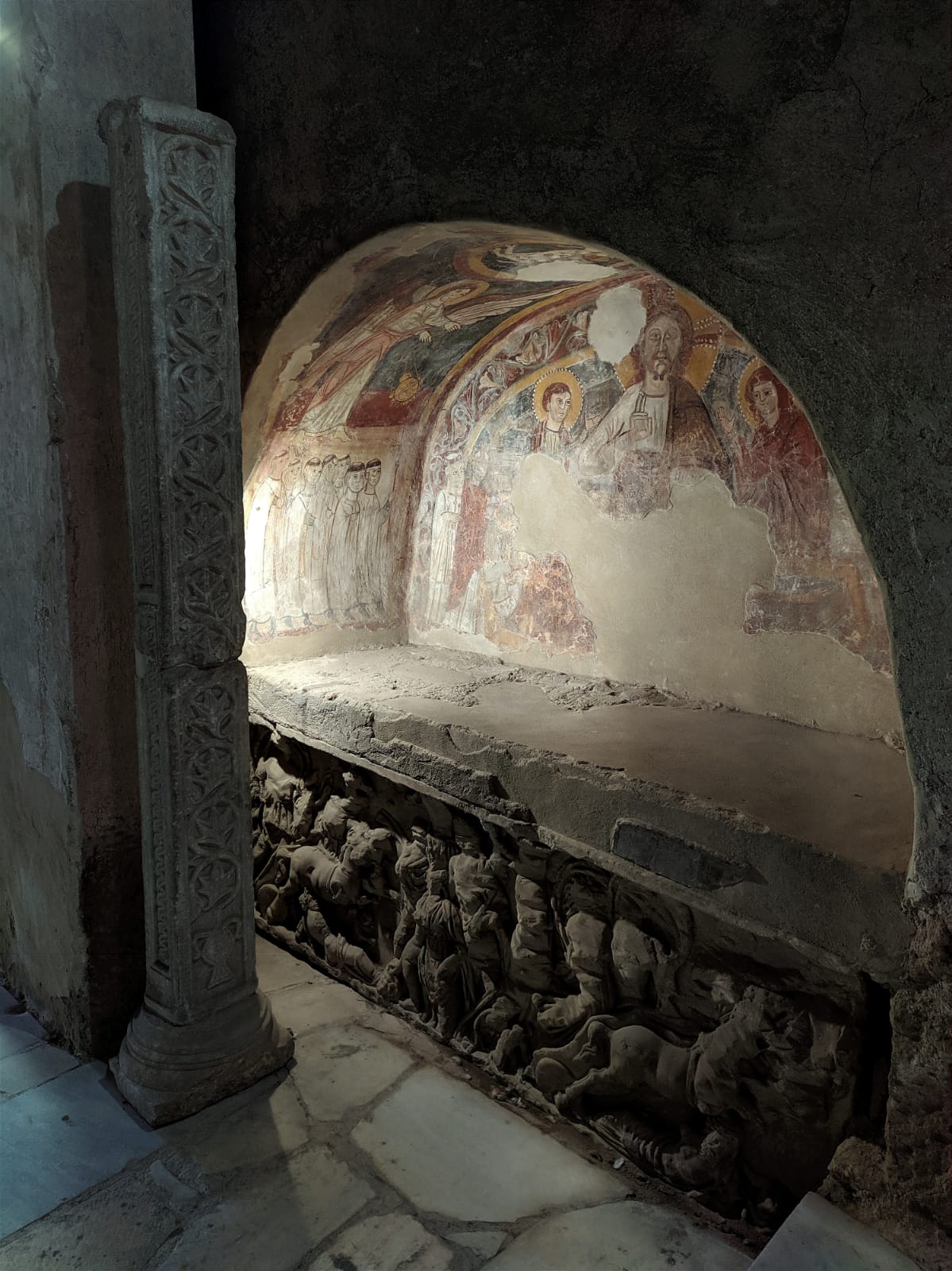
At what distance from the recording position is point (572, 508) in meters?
4.52

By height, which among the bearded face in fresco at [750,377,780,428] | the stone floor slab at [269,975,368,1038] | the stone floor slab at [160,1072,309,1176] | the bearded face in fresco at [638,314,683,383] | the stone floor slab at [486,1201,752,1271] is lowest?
the stone floor slab at [269,975,368,1038]

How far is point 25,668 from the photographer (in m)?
3.45

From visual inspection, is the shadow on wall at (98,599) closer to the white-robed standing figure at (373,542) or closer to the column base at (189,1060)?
the column base at (189,1060)

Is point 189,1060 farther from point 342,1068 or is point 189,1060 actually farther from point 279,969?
point 279,969

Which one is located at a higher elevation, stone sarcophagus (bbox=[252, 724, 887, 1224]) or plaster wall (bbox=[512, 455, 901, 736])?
plaster wall (bbox=[512, 455, 901, 736])

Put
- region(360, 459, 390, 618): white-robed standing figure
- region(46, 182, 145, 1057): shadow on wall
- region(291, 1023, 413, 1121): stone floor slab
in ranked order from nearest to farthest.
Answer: region(46, 182, 145, 1057): shadow on wall < region(291, 1023, 413, 1121): stone floor slab < region(360, 459, 390, 618): white-robed standing figure

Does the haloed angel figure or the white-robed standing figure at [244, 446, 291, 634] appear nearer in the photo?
the haloed angel figure

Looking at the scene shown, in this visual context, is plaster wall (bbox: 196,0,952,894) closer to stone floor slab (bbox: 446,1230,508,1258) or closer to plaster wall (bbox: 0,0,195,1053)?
plaster wall (bbox: 0,0,195,1053)

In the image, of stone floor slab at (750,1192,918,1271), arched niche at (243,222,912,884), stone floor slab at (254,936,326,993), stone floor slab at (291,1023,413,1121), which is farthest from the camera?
stone floor slab at (254,936,326,993)

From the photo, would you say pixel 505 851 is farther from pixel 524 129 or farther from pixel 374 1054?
pixel 524 129

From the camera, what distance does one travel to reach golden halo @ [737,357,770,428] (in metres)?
3.78

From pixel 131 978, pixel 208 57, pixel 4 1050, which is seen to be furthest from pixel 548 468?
pixel 4 1050

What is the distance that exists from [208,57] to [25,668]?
2.69 meters

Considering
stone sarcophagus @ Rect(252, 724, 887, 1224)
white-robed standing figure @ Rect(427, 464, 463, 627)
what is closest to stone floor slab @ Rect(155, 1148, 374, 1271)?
stone sarcophagus @ Rect(252, 724, 887, 1224)
